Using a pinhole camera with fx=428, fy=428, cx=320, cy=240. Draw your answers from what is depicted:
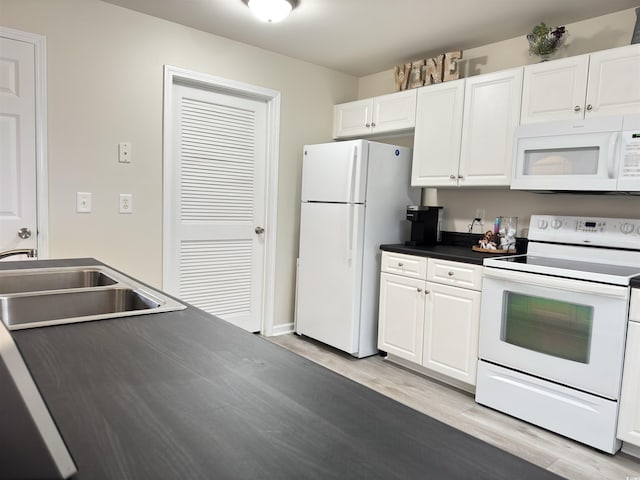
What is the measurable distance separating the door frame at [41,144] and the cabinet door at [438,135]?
2.43 m

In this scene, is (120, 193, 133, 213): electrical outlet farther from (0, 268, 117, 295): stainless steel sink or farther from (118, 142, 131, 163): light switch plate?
(0, 268, 117, 295): stainless steel sink

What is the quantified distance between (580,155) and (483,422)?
155 cm

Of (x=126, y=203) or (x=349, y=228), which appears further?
(x=349, y=228)

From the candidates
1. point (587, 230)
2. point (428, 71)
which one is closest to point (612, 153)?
point (587, 230)

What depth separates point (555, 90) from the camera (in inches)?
97.3

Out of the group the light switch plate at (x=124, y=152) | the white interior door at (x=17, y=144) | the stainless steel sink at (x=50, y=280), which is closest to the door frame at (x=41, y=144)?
the white interior door at (x=17, y=144)

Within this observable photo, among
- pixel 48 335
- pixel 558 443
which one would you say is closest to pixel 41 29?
pixel 48 335

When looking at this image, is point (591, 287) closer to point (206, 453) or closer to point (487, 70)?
point (487, 70)

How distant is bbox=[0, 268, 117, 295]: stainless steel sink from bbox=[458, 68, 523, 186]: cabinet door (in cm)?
229

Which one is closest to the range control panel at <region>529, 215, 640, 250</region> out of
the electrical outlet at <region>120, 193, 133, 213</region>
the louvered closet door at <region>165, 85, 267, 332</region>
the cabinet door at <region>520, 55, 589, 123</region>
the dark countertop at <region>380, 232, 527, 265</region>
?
the dark countertop at <region>380, 232, 527, 265</region>

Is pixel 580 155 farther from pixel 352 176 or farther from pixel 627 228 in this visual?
pixel 352 176

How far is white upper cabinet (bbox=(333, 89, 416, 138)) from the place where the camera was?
3.28m

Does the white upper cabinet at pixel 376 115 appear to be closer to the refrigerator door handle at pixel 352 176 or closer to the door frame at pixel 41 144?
the refrigerator door handle at pixel 352 176

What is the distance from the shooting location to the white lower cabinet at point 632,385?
1.98m
